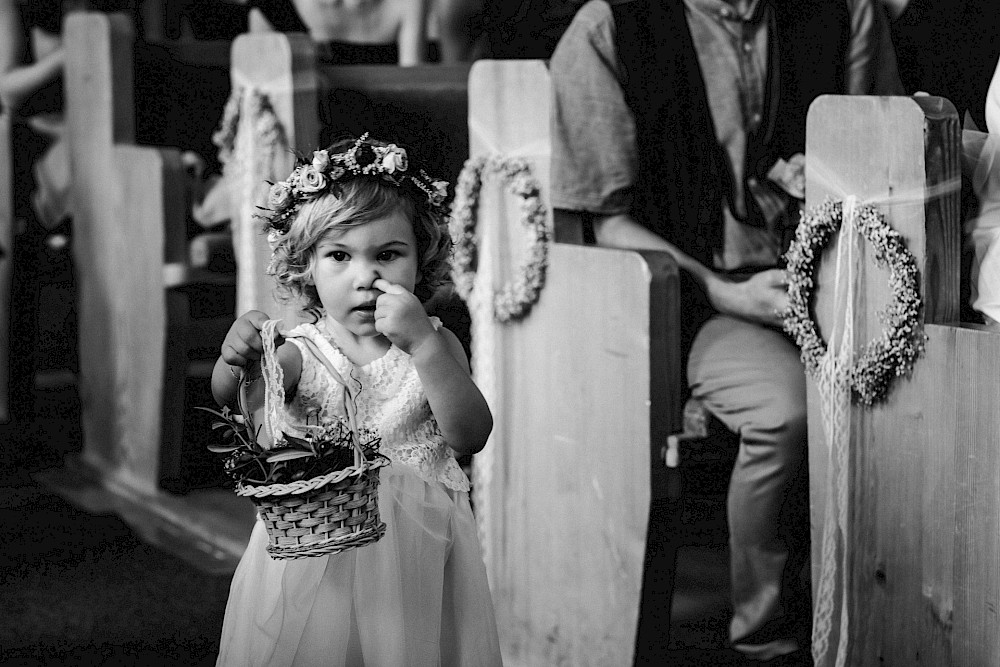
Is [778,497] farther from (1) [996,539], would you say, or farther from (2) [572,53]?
(2) [572,53]

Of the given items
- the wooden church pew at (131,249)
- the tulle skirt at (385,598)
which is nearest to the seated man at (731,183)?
the tulle skirt at (385,598)

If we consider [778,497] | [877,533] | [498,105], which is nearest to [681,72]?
[498,105]

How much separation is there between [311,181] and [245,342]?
0.22 meters

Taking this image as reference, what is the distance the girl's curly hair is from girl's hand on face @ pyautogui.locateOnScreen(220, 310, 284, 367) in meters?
0.10

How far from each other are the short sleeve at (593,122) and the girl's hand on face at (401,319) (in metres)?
0.82

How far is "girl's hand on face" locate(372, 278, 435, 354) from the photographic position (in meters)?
1.61

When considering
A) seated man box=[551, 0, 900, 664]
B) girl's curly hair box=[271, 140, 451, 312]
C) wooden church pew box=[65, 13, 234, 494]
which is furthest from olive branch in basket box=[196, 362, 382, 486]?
wooden church pew box=[65, 13, 234, 494]

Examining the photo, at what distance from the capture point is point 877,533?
2.00 metres

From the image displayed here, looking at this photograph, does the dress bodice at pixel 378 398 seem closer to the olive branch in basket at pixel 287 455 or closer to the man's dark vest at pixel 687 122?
the olive branch in basket at pixel 287 455

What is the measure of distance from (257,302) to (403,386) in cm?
138

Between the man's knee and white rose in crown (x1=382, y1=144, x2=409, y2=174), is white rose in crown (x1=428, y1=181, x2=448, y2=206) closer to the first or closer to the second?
white rose in crown (x1=382, y1=144, x2=409, y2=174)

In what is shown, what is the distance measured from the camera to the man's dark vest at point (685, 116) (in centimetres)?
253

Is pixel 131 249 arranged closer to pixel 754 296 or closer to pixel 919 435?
pixel 754 296

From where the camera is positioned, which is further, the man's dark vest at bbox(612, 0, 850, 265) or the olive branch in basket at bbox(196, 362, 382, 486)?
the man's dark vest at bbox(612, 0, 850, 265)
